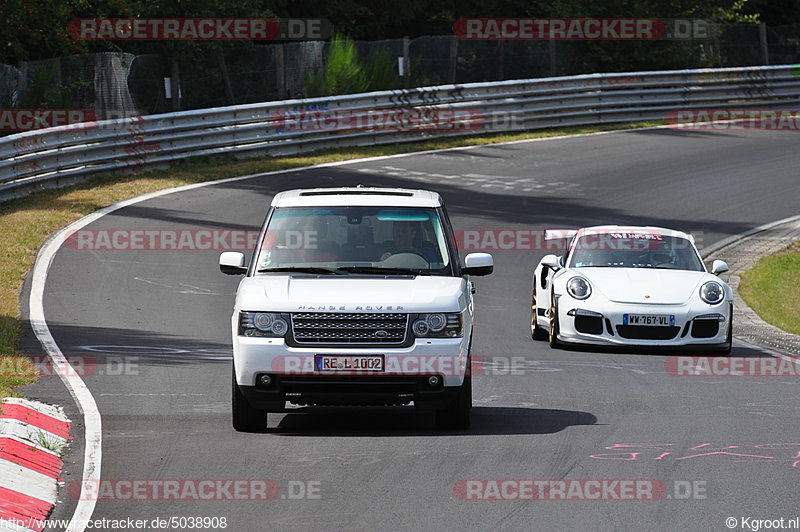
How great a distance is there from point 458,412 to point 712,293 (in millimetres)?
5355

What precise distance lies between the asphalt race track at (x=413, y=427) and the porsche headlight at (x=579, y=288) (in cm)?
65

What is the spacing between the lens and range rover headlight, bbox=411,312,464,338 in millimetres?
9195

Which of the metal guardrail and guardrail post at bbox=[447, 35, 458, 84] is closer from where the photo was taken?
the metal guardrail

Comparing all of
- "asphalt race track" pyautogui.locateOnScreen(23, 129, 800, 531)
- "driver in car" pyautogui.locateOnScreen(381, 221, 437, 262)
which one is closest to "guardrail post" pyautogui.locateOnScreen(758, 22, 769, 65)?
"asphalt race track" pyautogui.locateOnScreen(23, 129, 800, 531)

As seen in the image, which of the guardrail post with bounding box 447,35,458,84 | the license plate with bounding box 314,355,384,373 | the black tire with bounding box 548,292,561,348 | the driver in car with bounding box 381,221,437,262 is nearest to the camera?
the license plate with bounding box 314,355,384,373

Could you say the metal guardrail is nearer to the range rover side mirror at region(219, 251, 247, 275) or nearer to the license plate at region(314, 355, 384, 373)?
the range rover side mirror at region(219, 251, 247, 275)

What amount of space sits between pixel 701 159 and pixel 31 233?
50.1 ft

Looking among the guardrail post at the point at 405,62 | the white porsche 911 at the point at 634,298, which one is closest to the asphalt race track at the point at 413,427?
the white porsche 911 at the point at 634,298

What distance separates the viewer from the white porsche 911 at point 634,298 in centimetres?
1370

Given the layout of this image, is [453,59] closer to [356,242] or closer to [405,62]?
[405,62]

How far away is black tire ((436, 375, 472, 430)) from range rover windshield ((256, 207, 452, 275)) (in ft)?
3.28

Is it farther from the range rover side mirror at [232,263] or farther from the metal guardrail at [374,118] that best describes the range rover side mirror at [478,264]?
the metal guardrail at [374,118]

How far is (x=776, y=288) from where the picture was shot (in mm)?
18859

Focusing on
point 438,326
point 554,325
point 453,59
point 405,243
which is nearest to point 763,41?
point 453,59
